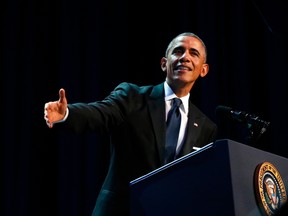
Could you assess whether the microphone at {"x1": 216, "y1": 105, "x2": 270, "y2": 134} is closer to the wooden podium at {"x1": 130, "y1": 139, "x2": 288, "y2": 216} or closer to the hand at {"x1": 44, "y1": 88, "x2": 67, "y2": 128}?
the wooden podium at {"x1": 130, "y1": 139, "x2": 288, "y2": 216}

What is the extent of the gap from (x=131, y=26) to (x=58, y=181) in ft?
4.47

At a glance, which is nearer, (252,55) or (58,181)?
(58,181)

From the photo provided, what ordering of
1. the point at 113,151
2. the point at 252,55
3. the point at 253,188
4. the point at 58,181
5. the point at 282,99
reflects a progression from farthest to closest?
1. the point at 252,55
2. the point at 282,99
3. the point at 58,181
4. the point at 113,151
5. the point at 253,188

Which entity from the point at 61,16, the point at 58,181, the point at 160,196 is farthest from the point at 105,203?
the point at 61,16

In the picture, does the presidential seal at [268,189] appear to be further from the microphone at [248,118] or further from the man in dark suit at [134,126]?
the man in dark suit at [134,126]

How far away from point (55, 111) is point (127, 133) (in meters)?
0.47

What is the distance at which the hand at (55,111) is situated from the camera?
1.42 m

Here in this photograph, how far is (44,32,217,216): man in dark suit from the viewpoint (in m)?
1.73

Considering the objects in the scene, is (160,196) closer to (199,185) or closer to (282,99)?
(199,185)

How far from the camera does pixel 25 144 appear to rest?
310 centimetres

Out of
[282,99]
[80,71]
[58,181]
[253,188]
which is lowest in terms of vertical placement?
[58,181]

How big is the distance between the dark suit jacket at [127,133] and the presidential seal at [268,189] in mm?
517

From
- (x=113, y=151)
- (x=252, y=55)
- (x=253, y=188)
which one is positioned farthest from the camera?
(x=252, y=55)

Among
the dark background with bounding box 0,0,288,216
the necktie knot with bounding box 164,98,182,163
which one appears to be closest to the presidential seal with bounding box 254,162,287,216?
the necktie knot with bounding box 164,98,182,163
